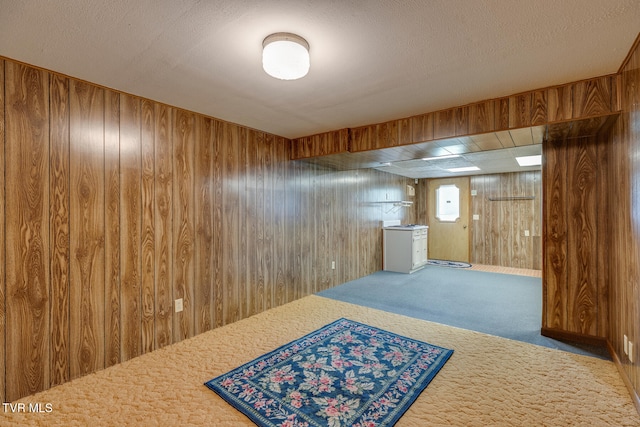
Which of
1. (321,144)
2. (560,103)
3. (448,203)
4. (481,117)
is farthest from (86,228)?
(448,203)

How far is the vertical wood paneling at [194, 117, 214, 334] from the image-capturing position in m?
2.95

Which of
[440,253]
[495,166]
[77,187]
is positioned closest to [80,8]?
[77,187]

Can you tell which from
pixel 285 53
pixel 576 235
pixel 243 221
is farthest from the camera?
pixel 243 221

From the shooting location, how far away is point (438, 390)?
2.01 metres

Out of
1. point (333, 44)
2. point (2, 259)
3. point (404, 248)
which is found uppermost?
point (333, 44)

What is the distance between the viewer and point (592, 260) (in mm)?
2725

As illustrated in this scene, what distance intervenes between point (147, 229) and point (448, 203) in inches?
262

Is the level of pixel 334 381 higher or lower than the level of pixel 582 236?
lower

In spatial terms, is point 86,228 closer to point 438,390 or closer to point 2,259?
point 2,259

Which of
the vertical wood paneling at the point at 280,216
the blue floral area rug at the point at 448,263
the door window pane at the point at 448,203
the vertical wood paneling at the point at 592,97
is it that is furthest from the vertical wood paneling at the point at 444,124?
the door window pane at the point at 448,203

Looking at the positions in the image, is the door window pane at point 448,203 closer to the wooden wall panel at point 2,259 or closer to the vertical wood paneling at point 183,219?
the vertical wood paneling at point 183,219

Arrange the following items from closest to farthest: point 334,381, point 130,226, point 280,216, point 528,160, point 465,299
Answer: point 334,381, point 130,226, point 280,216, point 465,299, point 528,160

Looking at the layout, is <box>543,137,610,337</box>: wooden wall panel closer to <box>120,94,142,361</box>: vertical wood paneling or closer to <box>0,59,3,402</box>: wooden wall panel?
<box>120,94,142,361</box>: vertical wood paneling

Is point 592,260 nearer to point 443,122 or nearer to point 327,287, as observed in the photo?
point 443,122
